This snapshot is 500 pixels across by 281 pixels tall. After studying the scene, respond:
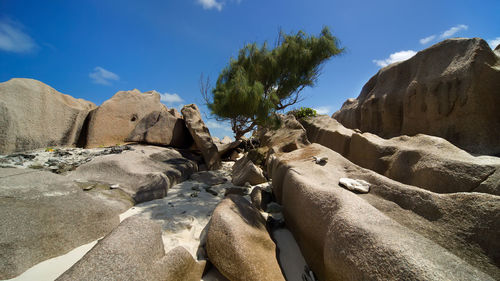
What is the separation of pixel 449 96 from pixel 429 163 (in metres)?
5.08

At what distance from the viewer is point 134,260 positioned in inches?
58.7

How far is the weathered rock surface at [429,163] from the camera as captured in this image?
244 centimetres

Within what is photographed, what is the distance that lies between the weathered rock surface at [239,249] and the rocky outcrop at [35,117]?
6.81 meters

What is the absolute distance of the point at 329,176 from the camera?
8.83 ft

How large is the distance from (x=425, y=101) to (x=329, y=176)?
271 inches

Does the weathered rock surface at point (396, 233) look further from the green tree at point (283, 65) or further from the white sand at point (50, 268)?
the green tree at point (283, 65)

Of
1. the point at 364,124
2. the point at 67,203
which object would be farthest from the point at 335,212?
the point at 364,124

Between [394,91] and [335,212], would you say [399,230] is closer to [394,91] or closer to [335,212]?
[335,212]

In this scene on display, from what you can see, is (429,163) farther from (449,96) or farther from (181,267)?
(449,96)

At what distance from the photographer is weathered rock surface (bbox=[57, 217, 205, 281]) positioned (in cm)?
134

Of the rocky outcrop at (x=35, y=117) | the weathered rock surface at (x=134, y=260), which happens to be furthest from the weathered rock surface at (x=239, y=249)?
the rocky outcrop at (x=35, y=117)

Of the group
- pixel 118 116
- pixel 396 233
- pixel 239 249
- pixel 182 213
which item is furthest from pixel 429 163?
pixel 118 116

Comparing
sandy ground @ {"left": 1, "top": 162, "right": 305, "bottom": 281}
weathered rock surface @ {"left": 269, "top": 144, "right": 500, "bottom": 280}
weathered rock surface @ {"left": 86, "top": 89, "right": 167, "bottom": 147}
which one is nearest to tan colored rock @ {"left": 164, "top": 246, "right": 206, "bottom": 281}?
sandy ground @ {"left": 1, "top": 162, "right": 305, "bottom": 281}

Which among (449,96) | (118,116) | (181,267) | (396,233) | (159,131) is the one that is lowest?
(181,267)
